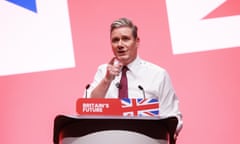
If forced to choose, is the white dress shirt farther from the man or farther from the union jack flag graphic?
the union jack flag graphic

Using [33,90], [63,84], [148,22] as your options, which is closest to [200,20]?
Result: [148,22]

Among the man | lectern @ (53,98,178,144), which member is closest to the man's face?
the man

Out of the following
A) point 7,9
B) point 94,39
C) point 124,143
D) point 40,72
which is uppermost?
point 7,9

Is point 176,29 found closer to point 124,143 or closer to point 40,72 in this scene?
point 40,72

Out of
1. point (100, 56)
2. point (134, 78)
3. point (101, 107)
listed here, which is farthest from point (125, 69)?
point (101, 107)

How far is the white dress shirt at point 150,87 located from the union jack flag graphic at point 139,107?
0.46 meters

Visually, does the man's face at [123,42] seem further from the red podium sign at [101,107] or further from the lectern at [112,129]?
the lectern at [112,129]

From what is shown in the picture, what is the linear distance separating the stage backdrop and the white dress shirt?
0.49 m

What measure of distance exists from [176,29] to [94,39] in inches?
21.6

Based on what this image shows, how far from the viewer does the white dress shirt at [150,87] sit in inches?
90.0

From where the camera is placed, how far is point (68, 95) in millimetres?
2912

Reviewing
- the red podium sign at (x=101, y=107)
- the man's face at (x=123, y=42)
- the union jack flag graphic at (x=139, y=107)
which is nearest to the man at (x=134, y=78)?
the man's face at (x=123, y=42)

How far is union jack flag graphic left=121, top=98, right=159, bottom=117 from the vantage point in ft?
5.52

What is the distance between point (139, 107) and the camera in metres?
1.73
